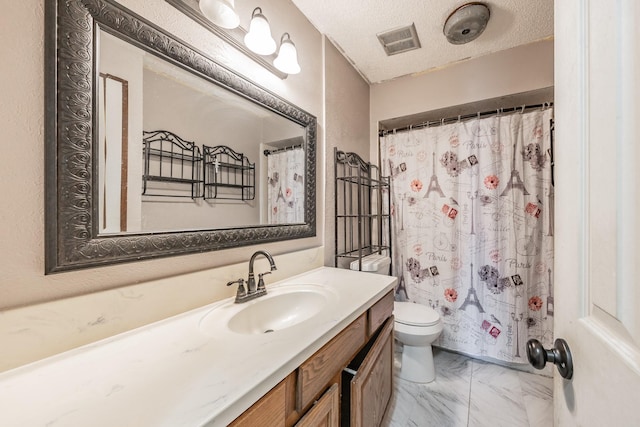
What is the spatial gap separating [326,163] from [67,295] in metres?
1.36

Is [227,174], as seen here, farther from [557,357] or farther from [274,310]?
[557,357]

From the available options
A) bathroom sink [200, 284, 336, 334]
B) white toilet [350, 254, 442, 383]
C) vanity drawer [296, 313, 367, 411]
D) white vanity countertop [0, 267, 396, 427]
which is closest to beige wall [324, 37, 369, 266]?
white toilet [350, 254, 442, 383]

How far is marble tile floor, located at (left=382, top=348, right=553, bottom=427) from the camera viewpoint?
54.0 inches

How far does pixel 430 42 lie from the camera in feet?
5.59

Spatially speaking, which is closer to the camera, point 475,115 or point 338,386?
point 338,386

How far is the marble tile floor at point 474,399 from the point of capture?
1371 mm

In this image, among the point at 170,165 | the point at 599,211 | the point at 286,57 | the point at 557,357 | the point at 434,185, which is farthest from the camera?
the point at 434,185

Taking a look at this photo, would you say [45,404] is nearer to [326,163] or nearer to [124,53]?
[124,53]

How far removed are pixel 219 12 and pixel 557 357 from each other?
138cm

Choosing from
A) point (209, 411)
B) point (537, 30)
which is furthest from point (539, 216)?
point (209, 411)

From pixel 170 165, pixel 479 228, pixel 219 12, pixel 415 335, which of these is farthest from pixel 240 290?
pixel 479 228

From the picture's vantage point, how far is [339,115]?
5.94 ft

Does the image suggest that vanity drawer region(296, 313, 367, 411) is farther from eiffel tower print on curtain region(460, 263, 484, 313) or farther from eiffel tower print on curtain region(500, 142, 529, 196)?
eiffel tower print on curtain region(500, 142, 529, 196)

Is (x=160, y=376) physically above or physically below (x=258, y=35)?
below
